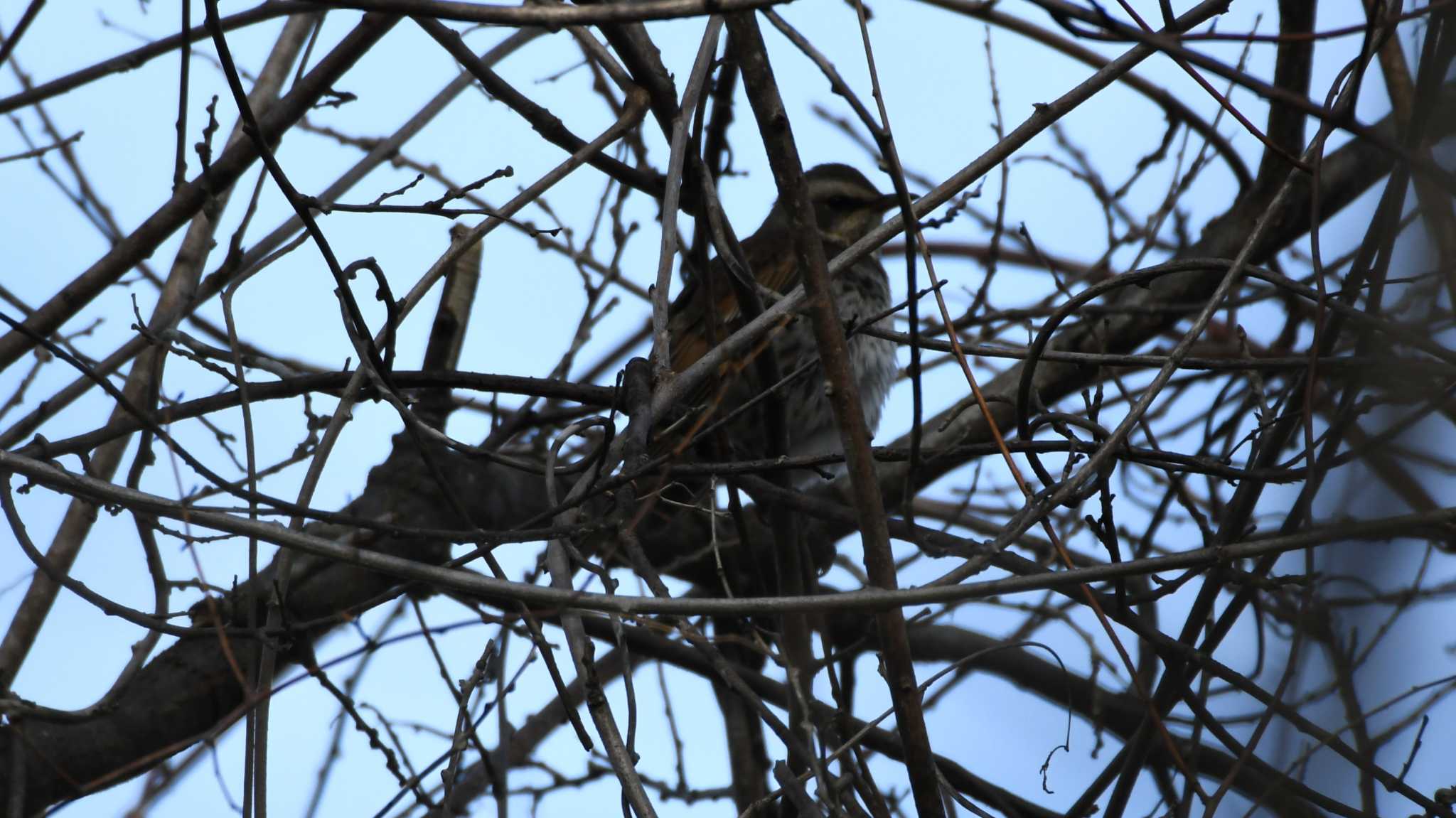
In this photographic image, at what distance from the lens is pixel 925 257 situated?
290 centimetres

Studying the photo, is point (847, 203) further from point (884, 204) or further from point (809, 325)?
point (809, 325)

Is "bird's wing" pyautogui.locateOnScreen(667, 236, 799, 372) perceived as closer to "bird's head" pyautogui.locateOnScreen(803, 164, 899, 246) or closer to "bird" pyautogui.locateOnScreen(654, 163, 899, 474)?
"bird" pyautogui.locateOnScreen(654, 163, 899, 474)

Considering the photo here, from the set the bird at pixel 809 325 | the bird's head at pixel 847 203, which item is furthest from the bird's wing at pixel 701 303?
the bird's head at pixel 847 203

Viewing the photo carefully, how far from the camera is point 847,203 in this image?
19.9 ft

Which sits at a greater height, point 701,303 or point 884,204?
point 884,204

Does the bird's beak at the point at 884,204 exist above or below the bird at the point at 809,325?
above

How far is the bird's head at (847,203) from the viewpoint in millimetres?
6008

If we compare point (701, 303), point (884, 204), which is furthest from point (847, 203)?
point (701, 303)

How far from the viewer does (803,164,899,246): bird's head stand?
6008 mm

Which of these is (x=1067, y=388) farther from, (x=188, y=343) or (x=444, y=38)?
(x=188, y=343)

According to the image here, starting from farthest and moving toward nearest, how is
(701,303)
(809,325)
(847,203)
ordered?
(847,203)
(701,303)
(809,325)

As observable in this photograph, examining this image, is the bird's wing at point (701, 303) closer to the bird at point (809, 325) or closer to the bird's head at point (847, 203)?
the bird at point (809, 325)

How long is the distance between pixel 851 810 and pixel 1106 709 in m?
1.79

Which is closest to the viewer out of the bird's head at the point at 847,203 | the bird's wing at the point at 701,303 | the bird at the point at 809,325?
the bird at the point at 809,325
